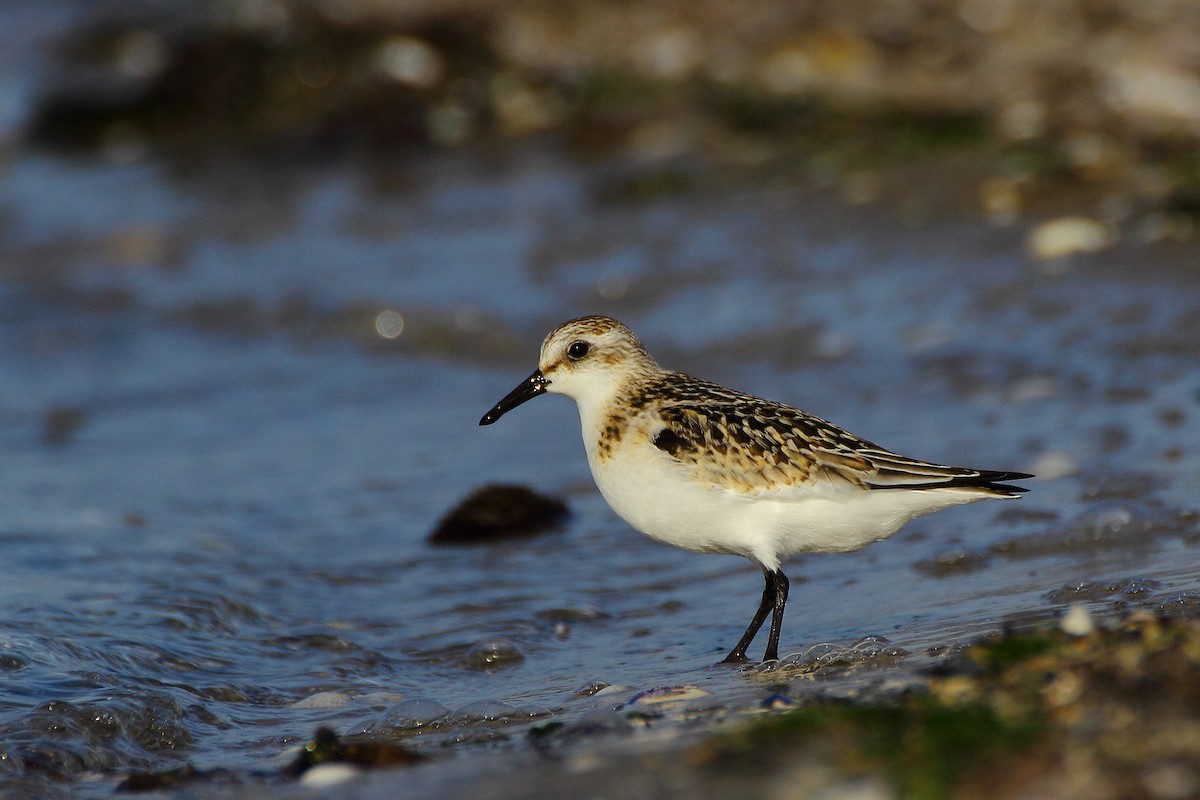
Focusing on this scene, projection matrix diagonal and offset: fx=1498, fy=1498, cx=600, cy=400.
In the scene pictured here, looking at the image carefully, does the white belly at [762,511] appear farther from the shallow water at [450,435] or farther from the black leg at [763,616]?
the shallow water at [450,435]

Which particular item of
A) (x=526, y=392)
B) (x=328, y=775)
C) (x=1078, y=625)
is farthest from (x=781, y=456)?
(x=328, y=775)

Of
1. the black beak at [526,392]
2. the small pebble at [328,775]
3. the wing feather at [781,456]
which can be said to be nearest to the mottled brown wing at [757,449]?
the wing feather at [781,456]

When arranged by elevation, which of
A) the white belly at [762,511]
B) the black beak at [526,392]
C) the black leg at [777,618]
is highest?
the black beak at [526,392]

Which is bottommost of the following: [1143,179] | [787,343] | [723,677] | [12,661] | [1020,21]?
[723,677]

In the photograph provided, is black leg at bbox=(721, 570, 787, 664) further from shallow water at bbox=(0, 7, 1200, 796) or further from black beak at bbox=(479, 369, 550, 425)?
black beak at bbox=(479, 369, 550, 425)

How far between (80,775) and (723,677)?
74.0 inches

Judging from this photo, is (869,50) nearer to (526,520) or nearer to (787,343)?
(787,343)

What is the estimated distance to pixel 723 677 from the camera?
460 centimetres

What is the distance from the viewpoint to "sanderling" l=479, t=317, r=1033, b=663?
15.4 feet

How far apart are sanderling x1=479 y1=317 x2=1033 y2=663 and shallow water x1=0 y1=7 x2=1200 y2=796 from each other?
1.28 ft

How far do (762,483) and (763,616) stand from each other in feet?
1.71

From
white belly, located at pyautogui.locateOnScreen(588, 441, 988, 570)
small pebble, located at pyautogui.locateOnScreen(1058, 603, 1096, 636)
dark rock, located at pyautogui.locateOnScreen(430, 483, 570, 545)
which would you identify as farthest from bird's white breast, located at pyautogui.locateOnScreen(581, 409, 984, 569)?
dark rock, located at pyautogui.locateOnScreen(430, 483, 570, 545)

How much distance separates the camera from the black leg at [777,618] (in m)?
4.77

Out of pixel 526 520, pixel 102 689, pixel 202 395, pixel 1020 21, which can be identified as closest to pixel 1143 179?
pixel 1020 21
